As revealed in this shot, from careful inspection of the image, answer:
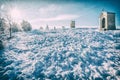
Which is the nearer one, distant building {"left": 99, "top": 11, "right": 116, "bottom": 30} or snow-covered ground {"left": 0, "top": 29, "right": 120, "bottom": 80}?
snow-covered ground {"left": 0, "top": 29, "right": 120, "bottom": 80}

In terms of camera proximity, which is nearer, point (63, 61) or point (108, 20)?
point (63, 61)

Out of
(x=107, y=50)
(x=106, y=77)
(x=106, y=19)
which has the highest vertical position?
(x=106, y=19)

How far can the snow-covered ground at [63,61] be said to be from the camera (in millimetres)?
11742

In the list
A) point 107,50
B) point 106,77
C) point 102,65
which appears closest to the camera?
point 106,77

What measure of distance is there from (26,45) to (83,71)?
35.6 feet

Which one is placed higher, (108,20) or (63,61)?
(108,20)

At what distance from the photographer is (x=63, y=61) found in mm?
14055

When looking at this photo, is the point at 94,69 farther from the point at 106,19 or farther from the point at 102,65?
the point at 106,19

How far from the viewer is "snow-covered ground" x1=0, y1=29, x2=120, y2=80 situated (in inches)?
462

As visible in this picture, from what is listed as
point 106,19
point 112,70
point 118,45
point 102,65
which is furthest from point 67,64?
point 106,19

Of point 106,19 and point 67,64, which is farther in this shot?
point 106,19

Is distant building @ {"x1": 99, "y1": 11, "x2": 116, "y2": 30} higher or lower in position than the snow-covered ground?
higher

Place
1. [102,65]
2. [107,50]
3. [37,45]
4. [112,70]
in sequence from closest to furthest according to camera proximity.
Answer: [112,70], [102,65], [107,50], [37,45]

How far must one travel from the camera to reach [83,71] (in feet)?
39.9
